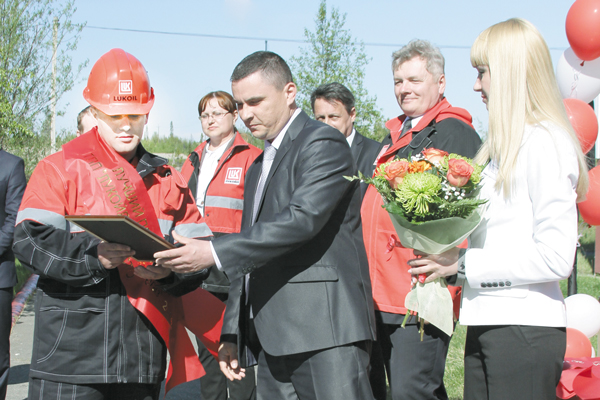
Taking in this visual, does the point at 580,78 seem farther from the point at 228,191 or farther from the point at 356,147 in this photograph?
the point at 228,191

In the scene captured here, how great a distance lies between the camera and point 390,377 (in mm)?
3311

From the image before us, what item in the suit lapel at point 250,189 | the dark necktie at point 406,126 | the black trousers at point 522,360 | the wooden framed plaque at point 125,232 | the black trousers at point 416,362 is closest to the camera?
the wooden framed plaque at point 125,232

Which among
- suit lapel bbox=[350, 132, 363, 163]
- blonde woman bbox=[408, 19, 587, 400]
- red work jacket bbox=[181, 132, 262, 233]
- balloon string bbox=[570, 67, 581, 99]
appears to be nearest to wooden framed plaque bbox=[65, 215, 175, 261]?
blonde woman bbox=[408, 19, 587, 400]

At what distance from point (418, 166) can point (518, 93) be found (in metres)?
0.51

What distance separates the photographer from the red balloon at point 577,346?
444 cm

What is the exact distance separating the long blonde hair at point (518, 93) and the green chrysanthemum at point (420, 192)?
0.27m

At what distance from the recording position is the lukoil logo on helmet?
2701 millimetres

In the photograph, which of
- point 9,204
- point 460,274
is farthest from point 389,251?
point 9,204

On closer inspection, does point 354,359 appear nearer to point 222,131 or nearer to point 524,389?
point 524,389

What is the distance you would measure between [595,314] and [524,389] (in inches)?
115

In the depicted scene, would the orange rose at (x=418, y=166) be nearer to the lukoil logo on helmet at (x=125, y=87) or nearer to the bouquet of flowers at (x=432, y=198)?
the bouquet of flowers at (x=432, y=198)

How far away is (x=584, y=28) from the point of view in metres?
4.55

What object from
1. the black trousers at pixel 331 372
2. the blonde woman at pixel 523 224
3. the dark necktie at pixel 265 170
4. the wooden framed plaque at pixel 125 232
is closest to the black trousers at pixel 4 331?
the wooden framed plaque at pixel 125 232

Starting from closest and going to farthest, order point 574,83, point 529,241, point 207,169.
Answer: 1. point 529,241
2. point 574,83
3. point 207,169
